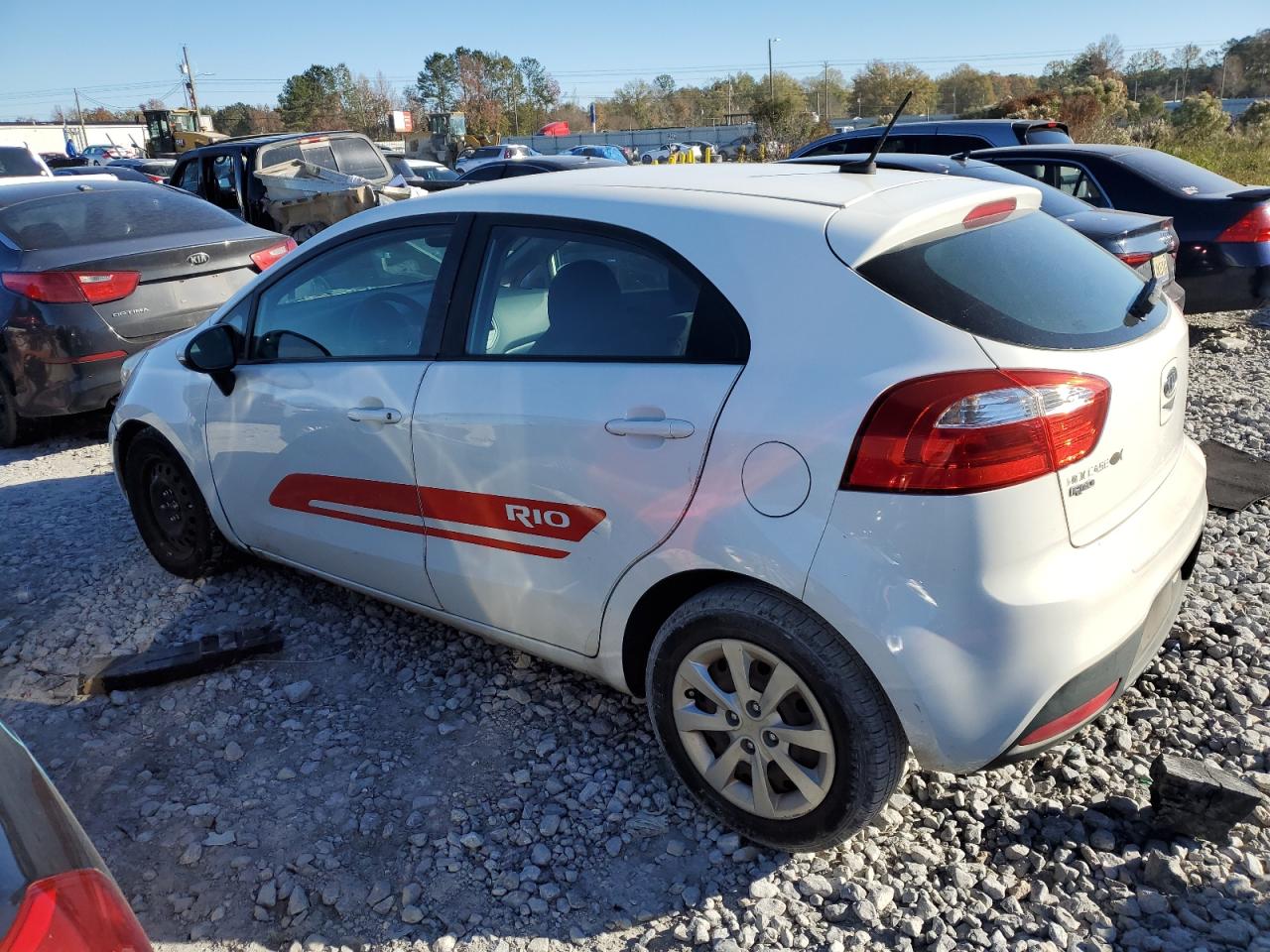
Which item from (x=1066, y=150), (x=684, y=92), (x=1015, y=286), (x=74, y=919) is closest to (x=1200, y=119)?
(x=1066, y=150)

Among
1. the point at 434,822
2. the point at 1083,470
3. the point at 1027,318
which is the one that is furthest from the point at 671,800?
the point at 1027,318

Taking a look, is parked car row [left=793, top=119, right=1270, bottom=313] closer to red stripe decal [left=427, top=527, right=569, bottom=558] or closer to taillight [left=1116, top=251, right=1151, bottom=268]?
taillight [left=1116, top=251, right=1151, bottom=268]

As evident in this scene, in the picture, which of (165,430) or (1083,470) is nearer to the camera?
(1083,470)

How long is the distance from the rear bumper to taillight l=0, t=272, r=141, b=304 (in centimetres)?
550

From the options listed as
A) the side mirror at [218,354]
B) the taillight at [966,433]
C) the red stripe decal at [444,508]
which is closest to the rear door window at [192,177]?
the side mirror at [218,354]

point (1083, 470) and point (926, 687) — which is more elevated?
point (1083, 470)

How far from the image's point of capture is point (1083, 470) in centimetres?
216

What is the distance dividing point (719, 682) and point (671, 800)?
0.51 metres

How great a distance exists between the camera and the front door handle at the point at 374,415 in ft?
10.0

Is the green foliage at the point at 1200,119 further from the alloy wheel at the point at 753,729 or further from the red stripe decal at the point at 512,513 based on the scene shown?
the alloy wheel at the point at 753,729

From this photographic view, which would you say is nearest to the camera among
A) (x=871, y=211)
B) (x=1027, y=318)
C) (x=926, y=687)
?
(x=926, y=687)

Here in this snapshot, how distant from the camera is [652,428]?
2.45m

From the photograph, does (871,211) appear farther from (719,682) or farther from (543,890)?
(543,890)

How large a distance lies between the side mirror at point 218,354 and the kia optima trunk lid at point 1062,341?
2.39 m
